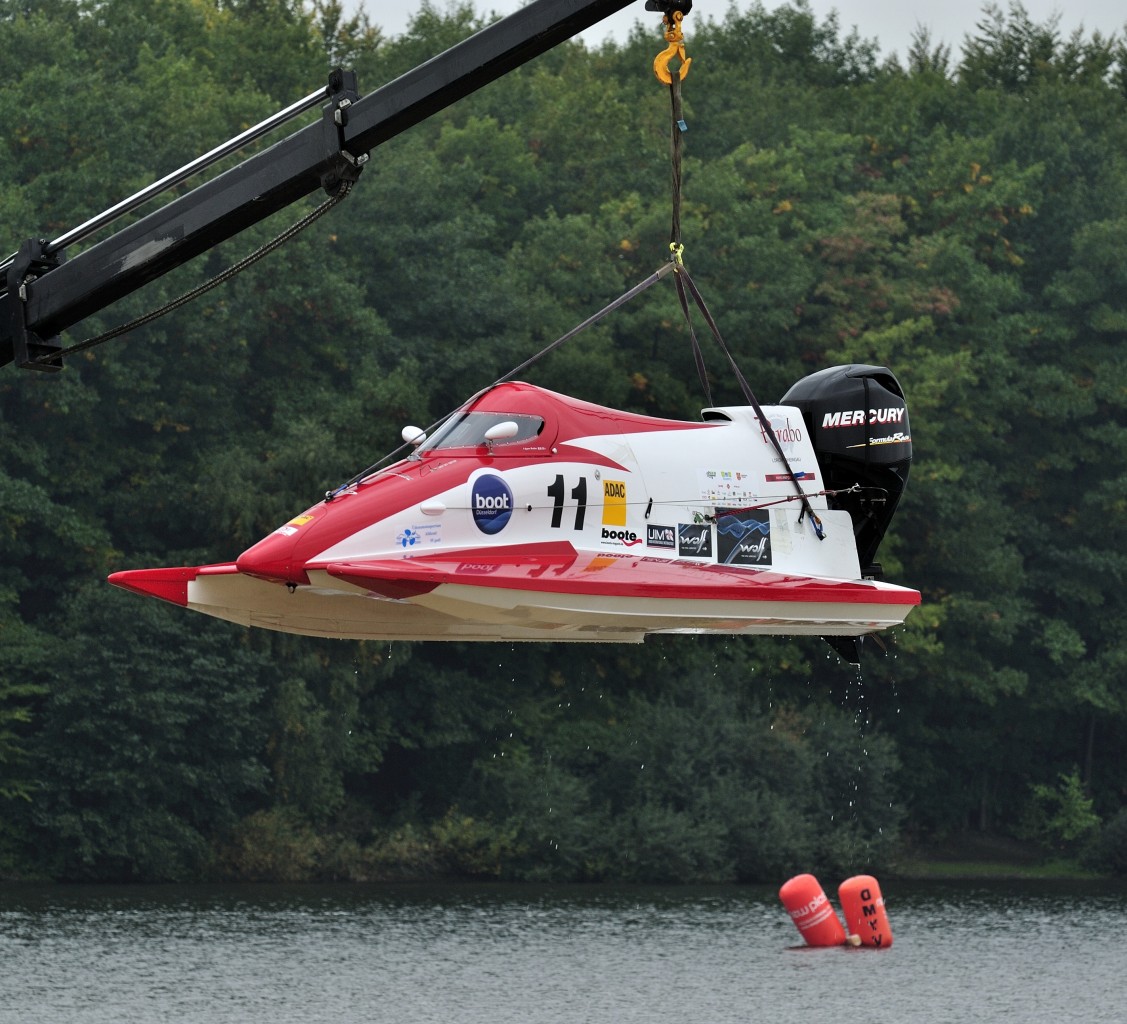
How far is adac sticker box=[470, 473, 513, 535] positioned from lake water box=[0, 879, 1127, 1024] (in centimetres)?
1760

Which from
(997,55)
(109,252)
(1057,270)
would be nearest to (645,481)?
(109,252)

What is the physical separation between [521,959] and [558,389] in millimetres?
13314

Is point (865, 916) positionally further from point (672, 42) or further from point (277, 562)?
point (672, 42)

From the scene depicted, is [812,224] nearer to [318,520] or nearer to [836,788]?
[836,788]

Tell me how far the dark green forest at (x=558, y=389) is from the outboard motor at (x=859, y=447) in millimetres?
24934

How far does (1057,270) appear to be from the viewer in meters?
58.3

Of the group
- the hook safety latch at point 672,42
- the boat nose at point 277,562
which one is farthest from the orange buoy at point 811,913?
the hook safety latch at point 672,42

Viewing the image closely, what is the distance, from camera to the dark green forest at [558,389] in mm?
43781

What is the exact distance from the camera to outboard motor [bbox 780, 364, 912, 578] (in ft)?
57.2

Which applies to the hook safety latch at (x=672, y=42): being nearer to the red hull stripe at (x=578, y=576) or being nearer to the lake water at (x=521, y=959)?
the red hull stripe at (x=578, y=576)

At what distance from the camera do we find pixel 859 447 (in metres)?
17.5

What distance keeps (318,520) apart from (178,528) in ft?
101

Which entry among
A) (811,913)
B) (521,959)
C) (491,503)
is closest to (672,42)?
(491,503)

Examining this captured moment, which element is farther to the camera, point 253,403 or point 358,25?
point 358,25
